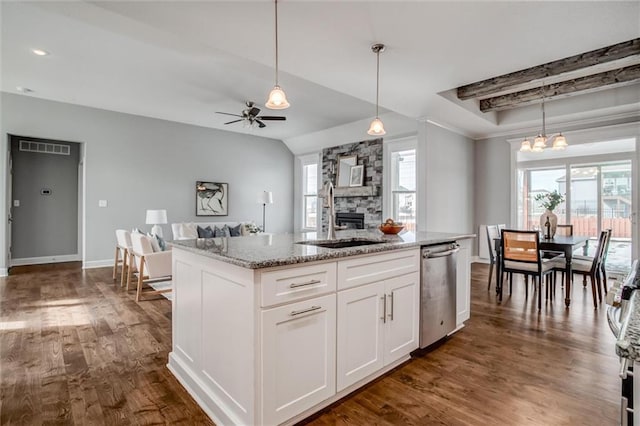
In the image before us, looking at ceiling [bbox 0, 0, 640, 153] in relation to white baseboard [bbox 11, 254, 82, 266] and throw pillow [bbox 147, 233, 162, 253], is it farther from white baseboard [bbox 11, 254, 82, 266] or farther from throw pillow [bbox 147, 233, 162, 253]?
white baseboard [bbox 11, 254, 82, 266]

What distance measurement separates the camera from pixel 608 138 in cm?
528

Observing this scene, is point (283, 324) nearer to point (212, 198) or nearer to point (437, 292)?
point (437, 292)

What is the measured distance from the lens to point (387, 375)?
2264 millimetres

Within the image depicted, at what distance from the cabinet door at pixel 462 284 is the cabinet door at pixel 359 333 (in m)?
1.20

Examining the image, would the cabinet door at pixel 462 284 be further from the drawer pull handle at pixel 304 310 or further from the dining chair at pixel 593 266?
the drawer pull handle at pixel 304 310

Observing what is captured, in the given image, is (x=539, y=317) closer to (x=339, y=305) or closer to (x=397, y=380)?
(x=397, y=380)

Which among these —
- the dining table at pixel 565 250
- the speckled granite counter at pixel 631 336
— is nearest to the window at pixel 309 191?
the dining table at pixel 565 250

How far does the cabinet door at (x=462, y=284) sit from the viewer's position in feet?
9.88

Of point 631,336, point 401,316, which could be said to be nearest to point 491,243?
point 401,316

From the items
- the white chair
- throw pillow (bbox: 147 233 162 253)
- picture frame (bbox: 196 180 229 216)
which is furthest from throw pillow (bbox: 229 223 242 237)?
the white chair

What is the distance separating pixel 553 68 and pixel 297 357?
4302mm

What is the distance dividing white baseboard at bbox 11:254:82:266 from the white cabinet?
736 centimetres

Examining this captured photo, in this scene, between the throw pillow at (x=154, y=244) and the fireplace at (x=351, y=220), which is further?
the fireplace at (x=351, y=220)

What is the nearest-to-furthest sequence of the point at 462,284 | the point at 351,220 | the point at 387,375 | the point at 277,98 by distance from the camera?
the point at 387,375 < the point at 277,98 < the point at 462,284 < the point at 351,220
